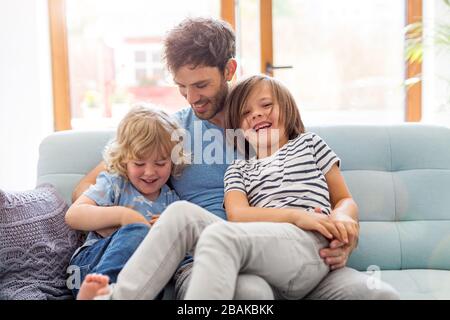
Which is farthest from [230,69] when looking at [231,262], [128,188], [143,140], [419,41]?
[419,41]

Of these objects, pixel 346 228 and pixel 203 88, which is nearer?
pixel 346 228

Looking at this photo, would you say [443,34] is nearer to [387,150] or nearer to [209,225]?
[387,150]

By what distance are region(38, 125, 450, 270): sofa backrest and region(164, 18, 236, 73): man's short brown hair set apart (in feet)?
1.28

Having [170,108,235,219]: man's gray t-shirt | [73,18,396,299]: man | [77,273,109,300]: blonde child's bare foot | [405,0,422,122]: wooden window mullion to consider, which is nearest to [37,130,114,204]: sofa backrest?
[73,18,396,299]: man

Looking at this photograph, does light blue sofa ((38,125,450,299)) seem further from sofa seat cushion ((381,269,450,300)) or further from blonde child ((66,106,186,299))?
blonde child ((66,106,186,299))

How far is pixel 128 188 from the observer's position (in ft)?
5.23

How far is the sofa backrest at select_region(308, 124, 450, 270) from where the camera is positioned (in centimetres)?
172

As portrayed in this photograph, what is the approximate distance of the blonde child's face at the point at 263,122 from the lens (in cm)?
159

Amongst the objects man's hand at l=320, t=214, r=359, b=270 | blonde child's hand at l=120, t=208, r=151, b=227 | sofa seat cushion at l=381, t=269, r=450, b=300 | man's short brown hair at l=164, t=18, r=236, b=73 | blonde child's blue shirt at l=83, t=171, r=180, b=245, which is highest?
man's short brown hair at l=164, t=18, r=236, b=73

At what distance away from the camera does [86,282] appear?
1.23 metres

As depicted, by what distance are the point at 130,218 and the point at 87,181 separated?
0.96ft

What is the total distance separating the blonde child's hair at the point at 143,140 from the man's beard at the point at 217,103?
0.34 feet

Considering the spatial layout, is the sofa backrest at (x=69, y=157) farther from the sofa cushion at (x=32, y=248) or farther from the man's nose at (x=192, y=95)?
the man's nose at (x=192, y=95)

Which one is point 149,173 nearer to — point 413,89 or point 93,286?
point 93,286
